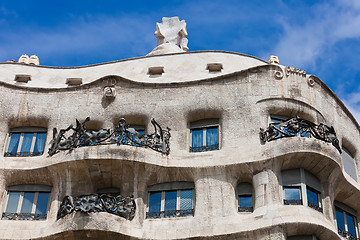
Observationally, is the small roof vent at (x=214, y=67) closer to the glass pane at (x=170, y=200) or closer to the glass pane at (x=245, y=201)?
the glass pane at (x=170, y=200)

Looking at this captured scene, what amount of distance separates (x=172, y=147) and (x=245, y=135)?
3018mm

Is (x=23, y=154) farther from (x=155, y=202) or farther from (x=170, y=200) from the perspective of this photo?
(x=170, y=200)

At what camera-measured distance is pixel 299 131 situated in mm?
27625

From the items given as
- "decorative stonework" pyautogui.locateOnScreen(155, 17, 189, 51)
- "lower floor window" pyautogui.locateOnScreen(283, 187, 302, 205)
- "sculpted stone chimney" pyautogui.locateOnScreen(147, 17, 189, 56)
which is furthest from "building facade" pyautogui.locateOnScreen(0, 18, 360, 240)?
"decorative stonework" pyautogui.locateOnScreen(155, 17, 189, 51)

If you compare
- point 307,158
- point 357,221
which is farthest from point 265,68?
point 357,221

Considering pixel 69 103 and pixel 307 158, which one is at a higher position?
pixel 69 103

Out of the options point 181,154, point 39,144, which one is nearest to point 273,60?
point 181,154

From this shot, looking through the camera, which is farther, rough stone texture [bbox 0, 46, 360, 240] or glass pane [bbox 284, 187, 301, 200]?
glass pane [bbox 284, 187, 301, 200]

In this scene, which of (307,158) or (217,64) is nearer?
(307,158)

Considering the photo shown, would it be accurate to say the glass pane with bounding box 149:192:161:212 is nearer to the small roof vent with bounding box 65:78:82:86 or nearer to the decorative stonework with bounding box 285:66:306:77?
the small roof vent with bounding box 65:78:82:86

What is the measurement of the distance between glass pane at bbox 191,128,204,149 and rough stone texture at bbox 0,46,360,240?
272mm

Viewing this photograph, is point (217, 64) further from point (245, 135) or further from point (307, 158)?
point (307, 158)

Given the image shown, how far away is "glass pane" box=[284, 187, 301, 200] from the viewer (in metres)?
26.8

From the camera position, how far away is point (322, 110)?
30.2 meters
